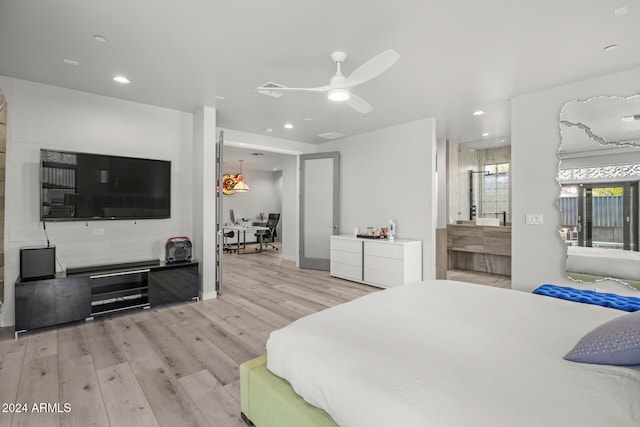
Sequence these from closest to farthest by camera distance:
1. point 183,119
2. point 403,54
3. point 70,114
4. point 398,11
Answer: point 398,11
point 403,54
point 70,114
point 183,119

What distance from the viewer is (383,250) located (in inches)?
188

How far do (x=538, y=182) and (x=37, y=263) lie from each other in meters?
5.50

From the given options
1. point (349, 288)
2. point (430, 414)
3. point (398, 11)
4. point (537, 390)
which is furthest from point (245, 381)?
point (349, 288)

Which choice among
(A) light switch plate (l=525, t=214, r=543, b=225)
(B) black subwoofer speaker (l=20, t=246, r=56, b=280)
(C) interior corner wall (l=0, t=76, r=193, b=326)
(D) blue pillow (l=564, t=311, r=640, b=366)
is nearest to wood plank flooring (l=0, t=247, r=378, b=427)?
(B) black subwoofer speaker (l=20, t=246, r=56, b=280)

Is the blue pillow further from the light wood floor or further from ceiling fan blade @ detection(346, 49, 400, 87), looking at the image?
ceiling fan blade @ detection(346, 49, 400, 87)

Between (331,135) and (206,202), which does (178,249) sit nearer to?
(206,202)

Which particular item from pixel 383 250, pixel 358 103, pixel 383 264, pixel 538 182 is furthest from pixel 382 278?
pixel 358 103

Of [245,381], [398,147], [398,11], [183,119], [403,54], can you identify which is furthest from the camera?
[398,147]

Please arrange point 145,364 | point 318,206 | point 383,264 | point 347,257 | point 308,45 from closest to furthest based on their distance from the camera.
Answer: point 145,364
point 308,45
point 383,264
point 347,257
point 318,206

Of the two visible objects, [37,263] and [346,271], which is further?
Answer: [346,271]

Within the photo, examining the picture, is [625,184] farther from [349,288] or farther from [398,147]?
[349,288]

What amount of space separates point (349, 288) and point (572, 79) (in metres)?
3.75

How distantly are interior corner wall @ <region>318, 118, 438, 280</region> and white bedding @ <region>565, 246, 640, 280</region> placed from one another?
1.71 metres

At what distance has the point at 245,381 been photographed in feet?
5.43
